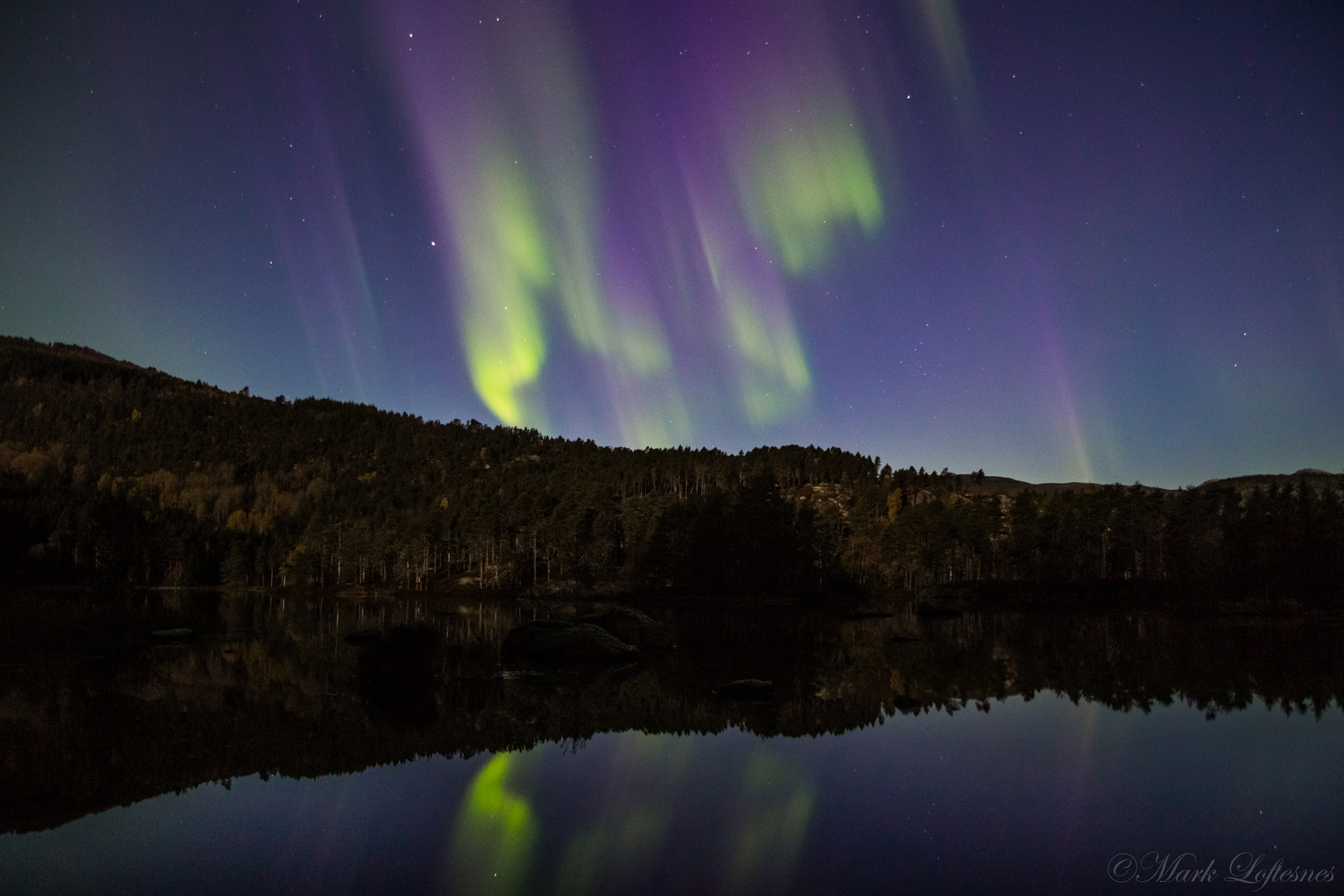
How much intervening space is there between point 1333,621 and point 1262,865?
6921 centimetres

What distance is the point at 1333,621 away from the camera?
6512 centimetres

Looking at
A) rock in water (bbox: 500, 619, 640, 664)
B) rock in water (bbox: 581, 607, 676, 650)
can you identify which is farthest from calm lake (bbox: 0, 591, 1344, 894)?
rock in water (bbox: 581, 607, 676, 650)

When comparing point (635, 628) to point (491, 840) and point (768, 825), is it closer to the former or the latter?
point (768, 825)

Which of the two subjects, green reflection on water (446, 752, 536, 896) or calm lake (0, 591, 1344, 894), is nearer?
green reflection on water (446, 752, 536, 896)

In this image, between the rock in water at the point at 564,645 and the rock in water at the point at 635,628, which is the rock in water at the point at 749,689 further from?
the rock in water at the point at 635,628

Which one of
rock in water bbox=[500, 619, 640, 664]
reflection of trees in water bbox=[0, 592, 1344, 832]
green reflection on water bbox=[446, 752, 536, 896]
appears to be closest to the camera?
green reflection on water bbox=[446, 752, 536, 896]

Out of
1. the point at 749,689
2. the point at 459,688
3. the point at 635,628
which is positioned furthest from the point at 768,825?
the point at 635,628

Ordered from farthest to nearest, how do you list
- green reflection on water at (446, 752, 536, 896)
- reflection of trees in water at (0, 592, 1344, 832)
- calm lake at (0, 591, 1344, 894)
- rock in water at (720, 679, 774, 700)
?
rock in water at (720, 679, 774, 700)
reflection of trees in water at (0, 592, 1344, 832)
calm lake at (0, 591, 1344, 894)
green reflection on water at (446, 752, 536, 896)

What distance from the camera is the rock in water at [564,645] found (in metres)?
36.7

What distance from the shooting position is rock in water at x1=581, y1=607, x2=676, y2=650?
42.9 m

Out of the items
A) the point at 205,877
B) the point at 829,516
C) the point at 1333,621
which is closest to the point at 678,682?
the point at 205,877

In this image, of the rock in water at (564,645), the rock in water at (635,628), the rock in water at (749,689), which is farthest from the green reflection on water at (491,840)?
the rock in water at (635,628)

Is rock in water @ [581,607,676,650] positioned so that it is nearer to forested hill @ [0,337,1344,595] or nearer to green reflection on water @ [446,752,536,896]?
green reflection on water @ [446,752,536,896]

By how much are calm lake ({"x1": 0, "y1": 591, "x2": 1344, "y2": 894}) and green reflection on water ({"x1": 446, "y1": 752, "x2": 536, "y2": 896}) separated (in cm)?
6
